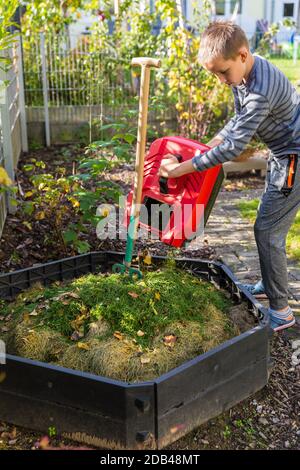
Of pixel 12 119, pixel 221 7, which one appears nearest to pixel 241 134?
pixel 12 119

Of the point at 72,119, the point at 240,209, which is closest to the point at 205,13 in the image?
the point at 72,119

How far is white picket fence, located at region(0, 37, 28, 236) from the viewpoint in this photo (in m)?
5.53

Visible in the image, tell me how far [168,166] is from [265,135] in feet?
1.89

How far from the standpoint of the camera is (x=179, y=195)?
336 centimetres

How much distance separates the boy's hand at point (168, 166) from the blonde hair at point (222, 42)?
0.55 m

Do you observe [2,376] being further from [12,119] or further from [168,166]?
[12,119]

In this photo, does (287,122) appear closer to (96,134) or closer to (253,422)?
(253,422)

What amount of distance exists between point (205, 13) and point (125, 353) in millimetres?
6598

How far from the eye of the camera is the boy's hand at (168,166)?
3.20 m

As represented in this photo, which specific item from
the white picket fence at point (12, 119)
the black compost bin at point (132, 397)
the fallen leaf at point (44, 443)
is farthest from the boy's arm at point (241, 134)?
the white picket fence at point (12, 119)

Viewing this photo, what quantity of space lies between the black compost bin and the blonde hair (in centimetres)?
135

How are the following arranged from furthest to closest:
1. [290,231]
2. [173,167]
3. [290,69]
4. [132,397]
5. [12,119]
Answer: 1. [290,69]
2. [12,119]
3. [290,231]
4. [173,167]
5. [132,397]

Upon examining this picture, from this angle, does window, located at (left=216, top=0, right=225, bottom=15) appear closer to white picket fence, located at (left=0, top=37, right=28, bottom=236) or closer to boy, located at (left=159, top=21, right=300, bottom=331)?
white picket fence, located at (left=0, top=37, right=28, bottom=236)

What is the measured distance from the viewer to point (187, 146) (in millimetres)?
3322
